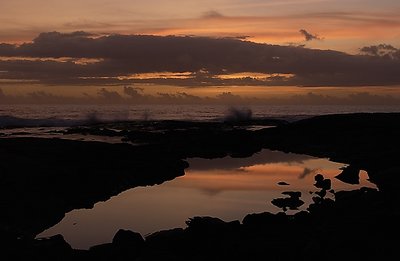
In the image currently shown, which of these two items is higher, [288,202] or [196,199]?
[288,202]

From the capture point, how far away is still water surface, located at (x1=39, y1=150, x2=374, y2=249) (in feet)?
66.5

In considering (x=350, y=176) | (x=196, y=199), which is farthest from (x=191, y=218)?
(x=350, y=176)

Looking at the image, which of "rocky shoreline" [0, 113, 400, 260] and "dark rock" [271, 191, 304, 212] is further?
"dark rock" [271, 191, 304, 212]

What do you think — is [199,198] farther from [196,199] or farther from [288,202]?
[288,202]

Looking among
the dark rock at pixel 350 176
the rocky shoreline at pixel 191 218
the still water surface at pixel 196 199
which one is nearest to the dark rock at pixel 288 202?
the rocky shoreline at pixel 191 218

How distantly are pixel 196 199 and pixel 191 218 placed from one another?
200 inches

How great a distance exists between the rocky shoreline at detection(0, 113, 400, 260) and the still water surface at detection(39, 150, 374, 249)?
121 centimetres

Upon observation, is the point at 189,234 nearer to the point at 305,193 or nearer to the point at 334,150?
the point at 305,193

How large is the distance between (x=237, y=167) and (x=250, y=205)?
14.7m

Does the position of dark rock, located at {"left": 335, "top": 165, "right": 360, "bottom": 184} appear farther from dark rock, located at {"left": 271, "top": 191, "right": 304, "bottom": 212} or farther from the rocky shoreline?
dark rock, located at {"left": 271, "top": 191, "right": 304, "bottom": 212}

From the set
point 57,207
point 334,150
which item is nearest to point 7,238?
point 57,207

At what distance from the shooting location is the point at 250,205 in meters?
24.2

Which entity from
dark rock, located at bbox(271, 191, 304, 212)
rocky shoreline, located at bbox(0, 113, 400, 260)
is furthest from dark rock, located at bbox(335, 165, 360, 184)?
dark rock, located at bbox(271, 191, 304, 212)

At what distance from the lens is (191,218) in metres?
20.8
